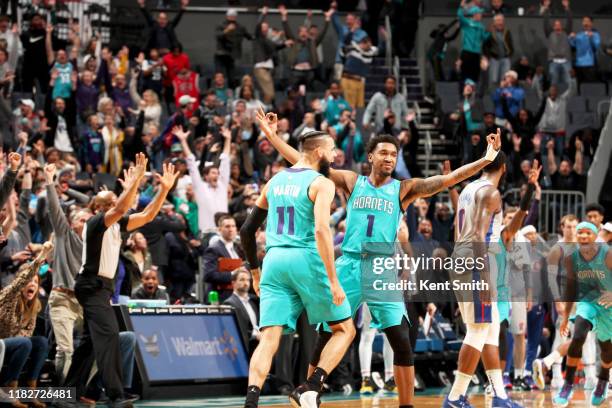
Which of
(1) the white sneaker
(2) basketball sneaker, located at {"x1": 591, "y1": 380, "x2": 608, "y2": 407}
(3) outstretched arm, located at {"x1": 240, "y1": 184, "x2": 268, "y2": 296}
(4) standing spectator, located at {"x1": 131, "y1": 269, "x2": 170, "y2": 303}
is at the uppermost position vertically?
(3) outstretched arm, located at {"x1": 240, "y1": 184, "x2": 268, "y2": 296}

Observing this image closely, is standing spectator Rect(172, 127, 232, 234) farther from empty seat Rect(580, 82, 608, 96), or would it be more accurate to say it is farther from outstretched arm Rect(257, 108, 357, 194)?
empty seat Rect(580, 82, 608, 96)

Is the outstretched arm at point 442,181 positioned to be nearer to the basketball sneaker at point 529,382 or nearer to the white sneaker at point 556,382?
the basketball sneaker at point 529,382

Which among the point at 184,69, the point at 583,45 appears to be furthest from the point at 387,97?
the point at 583,45

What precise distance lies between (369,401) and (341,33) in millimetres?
13235

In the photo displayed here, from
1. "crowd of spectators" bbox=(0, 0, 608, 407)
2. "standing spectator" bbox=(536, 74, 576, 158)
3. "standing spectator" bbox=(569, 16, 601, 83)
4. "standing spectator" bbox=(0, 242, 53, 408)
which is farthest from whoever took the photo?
"standing spectator" bbox=(569, 16, 601, 83)

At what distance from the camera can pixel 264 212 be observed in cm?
1040

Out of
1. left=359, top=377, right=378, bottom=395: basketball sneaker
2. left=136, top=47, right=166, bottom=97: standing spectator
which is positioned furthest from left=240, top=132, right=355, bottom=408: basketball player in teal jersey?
left=136, top=47, right=166, bottom=97: standing spectator

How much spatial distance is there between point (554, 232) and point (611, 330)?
9.42 m

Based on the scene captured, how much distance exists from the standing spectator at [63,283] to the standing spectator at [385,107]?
10654 millimetres

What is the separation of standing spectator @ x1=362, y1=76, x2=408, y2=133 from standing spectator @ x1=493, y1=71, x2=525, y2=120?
2.39m

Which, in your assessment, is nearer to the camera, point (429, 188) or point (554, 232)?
point (429, 188)

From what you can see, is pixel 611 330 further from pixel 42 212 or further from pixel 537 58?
pixel 537 58

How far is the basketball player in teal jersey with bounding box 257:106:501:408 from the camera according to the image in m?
10.6

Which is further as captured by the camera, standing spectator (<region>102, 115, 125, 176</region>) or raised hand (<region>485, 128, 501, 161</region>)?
standing spectator (<region>102, 115, 125, 176</region>)
